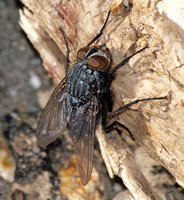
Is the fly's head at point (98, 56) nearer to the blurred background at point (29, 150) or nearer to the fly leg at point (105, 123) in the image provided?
the fly leg at point (105, 123)

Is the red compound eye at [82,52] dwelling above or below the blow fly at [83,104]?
above

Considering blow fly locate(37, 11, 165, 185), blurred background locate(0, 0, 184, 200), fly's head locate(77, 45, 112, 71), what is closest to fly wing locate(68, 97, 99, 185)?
blow fly locate(37, 11, 165, 185)

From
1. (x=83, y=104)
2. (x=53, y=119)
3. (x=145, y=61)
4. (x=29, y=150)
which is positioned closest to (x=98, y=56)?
(x=145, y=61)

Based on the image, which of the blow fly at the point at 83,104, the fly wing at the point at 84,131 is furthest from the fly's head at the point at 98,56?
the fly wing at the point at 84,131

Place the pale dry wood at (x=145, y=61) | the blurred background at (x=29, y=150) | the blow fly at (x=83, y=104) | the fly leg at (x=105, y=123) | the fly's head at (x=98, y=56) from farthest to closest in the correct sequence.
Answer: the blurred background at (x=29, y=150)
the fly leg at (x=105, y=123)
the blow fly at (x=83, y=104)
the fly's head at (x=98, y=56)
the pale dry wood at (x=145, y=61)

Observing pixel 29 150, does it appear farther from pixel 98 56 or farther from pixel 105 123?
pixel 98 56

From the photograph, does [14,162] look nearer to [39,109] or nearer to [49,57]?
[39,109]
